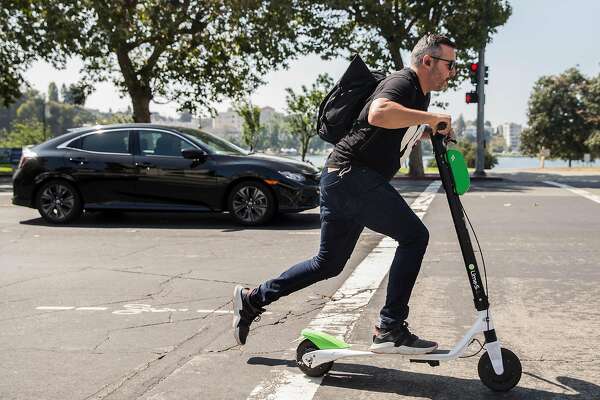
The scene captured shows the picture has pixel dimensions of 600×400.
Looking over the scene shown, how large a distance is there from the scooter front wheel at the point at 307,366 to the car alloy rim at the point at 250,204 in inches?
258

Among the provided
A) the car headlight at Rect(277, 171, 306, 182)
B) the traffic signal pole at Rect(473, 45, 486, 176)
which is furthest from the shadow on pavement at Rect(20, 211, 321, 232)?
the traffic signal pole at Rect(473, 45, 486, 176)

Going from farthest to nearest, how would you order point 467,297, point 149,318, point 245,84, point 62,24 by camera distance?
1. point 245,84
2. point 62,24
3. point 467,297
4. point 149,318

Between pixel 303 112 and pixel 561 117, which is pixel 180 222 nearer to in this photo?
pixel 303 112

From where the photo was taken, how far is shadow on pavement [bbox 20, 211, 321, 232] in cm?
1033

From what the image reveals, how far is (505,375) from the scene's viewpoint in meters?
3.33

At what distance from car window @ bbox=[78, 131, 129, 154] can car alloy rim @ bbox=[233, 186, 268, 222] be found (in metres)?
1.85

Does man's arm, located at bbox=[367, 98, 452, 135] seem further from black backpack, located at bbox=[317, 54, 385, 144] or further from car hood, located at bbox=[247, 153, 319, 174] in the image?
car hood, located at bbox=[247, 153, 319, 174]

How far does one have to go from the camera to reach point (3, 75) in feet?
A: 94.5

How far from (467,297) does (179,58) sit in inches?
987

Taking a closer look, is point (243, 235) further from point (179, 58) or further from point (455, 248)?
point (179, 58)

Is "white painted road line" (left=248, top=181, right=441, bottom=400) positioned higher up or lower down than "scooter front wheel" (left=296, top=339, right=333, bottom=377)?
lower down

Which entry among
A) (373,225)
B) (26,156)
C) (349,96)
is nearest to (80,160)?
(26,156)

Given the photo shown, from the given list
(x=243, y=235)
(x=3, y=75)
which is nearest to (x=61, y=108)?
(x=3, y=75)

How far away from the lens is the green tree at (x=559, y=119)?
63938 millimetres
